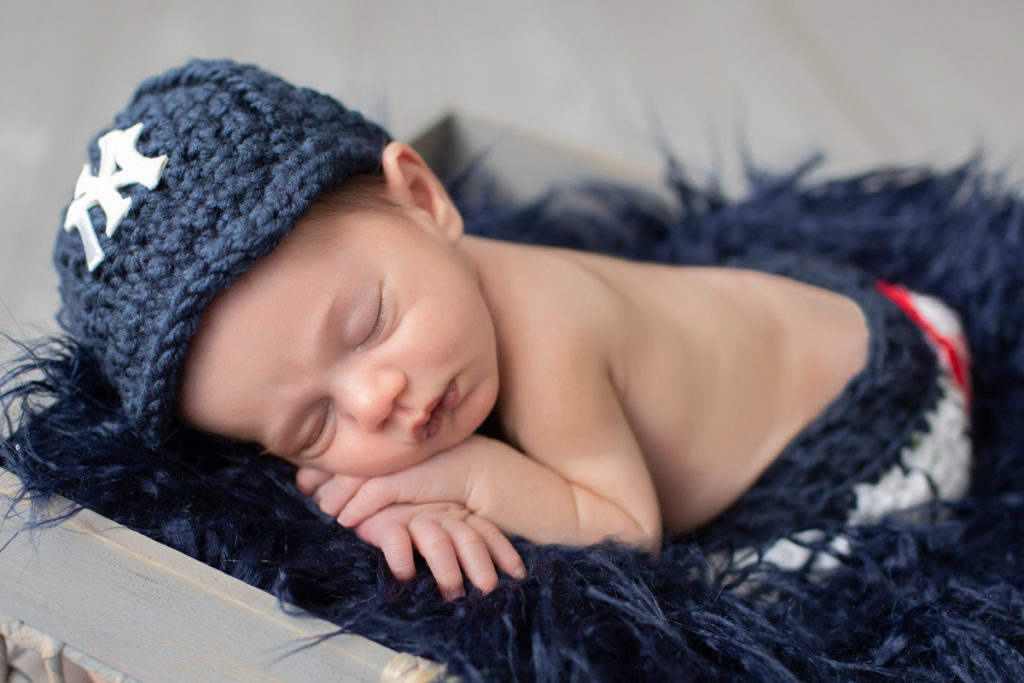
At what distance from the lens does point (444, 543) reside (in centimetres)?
71

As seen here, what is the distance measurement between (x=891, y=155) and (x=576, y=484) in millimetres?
1341

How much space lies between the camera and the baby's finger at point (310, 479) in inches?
31.1

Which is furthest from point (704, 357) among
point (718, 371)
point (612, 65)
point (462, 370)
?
point (612, 65)

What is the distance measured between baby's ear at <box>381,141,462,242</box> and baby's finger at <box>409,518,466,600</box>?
242 mm

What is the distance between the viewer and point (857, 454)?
0.98 m

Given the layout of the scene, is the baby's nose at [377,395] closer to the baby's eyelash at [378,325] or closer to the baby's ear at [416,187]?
the baby's eyelash at [378,325]

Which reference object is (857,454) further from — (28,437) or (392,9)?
(392,9)

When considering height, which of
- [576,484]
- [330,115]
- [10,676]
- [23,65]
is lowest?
[10,676]

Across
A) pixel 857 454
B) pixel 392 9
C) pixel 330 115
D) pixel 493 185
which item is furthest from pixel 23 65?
pixel 857 454

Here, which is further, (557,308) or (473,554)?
(557,308)

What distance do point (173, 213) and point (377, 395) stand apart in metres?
0.18

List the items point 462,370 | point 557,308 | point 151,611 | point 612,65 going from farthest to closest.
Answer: point 612,65 → point 557,308 → point 462,370 → point 151,611

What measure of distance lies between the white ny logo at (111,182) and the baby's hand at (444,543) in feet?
0.93

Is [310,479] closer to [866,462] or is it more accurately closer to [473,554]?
[473,554]
